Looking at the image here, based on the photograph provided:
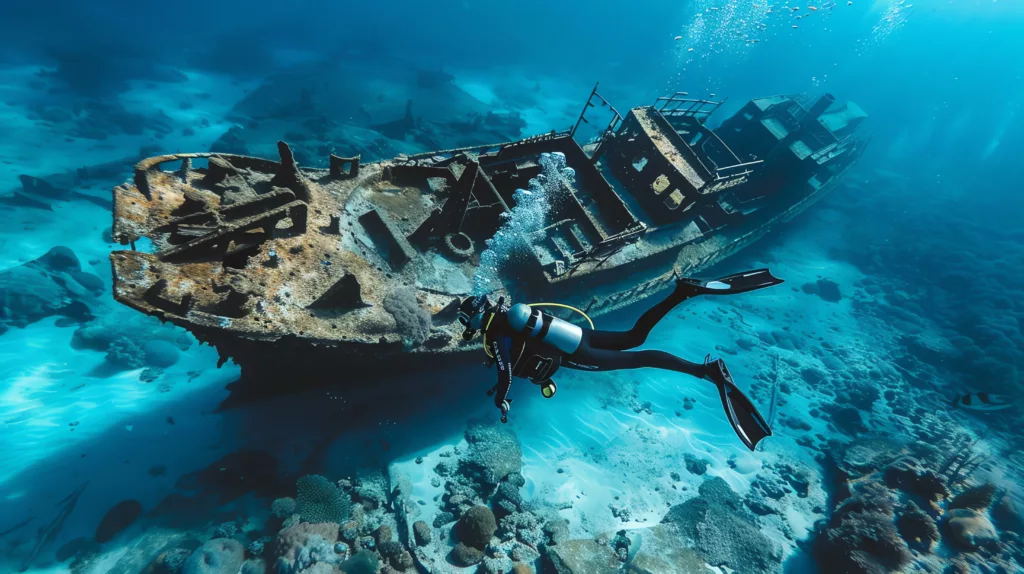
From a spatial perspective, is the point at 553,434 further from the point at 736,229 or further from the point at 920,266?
the point at 920,266

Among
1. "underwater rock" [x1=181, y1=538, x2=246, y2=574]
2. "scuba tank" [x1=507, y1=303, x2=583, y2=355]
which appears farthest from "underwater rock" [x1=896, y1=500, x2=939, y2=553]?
"underwater rock" [x1=181, y1=538, x2=246, y2=574]

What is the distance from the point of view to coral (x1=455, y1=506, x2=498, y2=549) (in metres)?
7.66

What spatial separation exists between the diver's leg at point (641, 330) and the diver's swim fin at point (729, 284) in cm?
5

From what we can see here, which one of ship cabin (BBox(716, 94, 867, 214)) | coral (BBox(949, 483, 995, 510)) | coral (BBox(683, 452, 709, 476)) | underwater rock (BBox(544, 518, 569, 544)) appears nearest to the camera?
underwater rock (BBox(544, 518, 569, 544))

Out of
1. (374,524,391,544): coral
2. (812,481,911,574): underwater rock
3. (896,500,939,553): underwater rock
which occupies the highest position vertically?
(374,524,391,544): coral

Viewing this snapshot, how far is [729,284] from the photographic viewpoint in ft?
17.9

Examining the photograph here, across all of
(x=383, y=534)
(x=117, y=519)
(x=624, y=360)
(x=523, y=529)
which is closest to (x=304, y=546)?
(x=383, y=534)

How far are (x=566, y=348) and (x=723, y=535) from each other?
7.64 metres

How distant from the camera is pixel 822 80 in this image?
72.3 metres

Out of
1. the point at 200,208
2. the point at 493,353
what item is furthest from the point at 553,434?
the point at 200,208

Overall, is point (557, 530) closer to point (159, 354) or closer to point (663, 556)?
point (663, 556)

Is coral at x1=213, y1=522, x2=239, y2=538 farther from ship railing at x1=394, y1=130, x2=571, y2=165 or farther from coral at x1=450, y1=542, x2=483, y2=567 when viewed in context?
ship railing at x1=394, y1=130, x2=571, y2=165

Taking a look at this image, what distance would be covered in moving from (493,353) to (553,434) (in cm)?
597

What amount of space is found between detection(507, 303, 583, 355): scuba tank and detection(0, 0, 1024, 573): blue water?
16.7 feet
